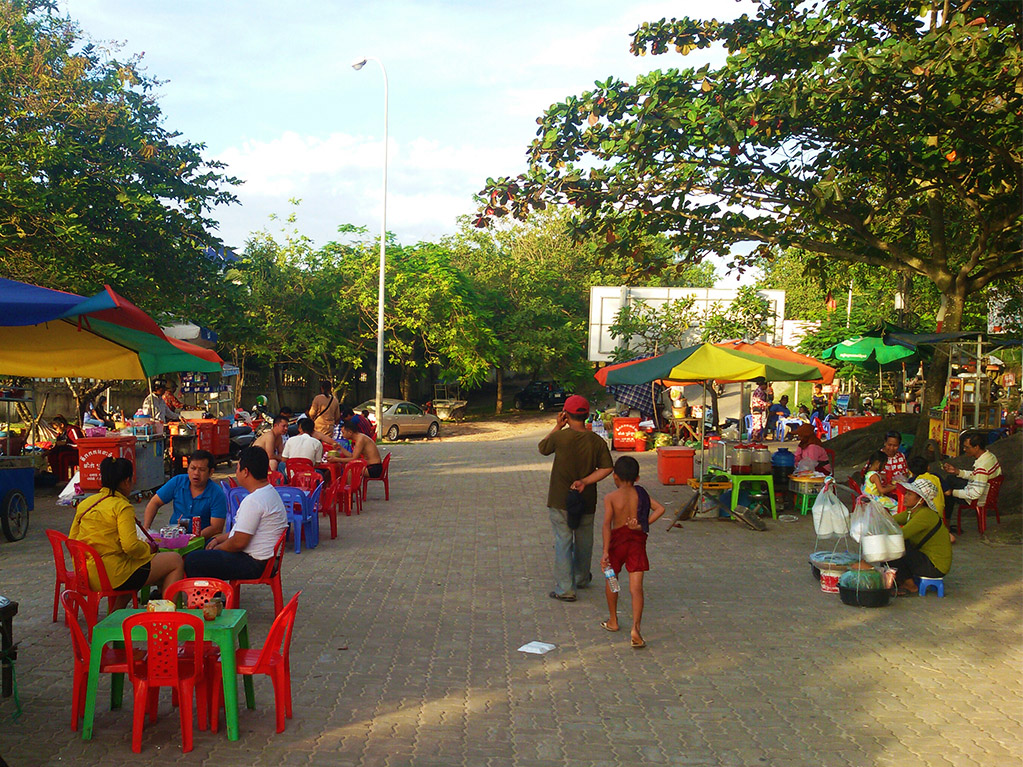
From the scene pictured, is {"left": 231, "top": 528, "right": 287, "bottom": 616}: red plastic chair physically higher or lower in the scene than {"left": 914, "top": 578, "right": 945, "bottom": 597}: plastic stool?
higher

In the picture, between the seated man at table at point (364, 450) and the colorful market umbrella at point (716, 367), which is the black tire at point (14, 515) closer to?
the seated man at table at point (364, 450)

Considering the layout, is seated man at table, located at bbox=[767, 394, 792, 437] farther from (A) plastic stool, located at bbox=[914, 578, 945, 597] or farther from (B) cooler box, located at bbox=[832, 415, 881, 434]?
(A) plastic stool, located at bbox=[914, 578, 945, 597]

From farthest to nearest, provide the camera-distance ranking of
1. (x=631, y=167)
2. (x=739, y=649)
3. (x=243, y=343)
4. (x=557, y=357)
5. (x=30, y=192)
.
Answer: (x=557, y=357), (x=243, y=343), (x=30, y=192), (x=631, y=167), (x=739, y=649)

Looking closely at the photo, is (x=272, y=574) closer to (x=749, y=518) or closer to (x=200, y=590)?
(x=200, y=590)

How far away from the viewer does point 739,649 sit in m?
6.31

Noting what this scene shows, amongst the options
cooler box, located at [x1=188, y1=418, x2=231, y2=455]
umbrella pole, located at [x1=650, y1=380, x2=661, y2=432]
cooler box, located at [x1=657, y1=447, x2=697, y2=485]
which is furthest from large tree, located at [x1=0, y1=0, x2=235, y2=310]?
umbrella pole, located at [x1=650, y1=380, x2=661, y2=432]

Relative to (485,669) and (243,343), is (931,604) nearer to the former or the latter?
(485,669)

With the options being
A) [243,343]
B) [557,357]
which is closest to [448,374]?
[557,357]

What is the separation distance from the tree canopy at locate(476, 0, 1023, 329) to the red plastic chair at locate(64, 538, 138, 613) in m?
8.32

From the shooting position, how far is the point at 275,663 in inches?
182

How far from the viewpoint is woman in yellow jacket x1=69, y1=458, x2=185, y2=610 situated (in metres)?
5.55

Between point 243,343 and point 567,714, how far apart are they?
25.8 m

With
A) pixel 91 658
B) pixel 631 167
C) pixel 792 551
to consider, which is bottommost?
pixel 792 551

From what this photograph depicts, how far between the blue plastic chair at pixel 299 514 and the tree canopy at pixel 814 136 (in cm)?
538
